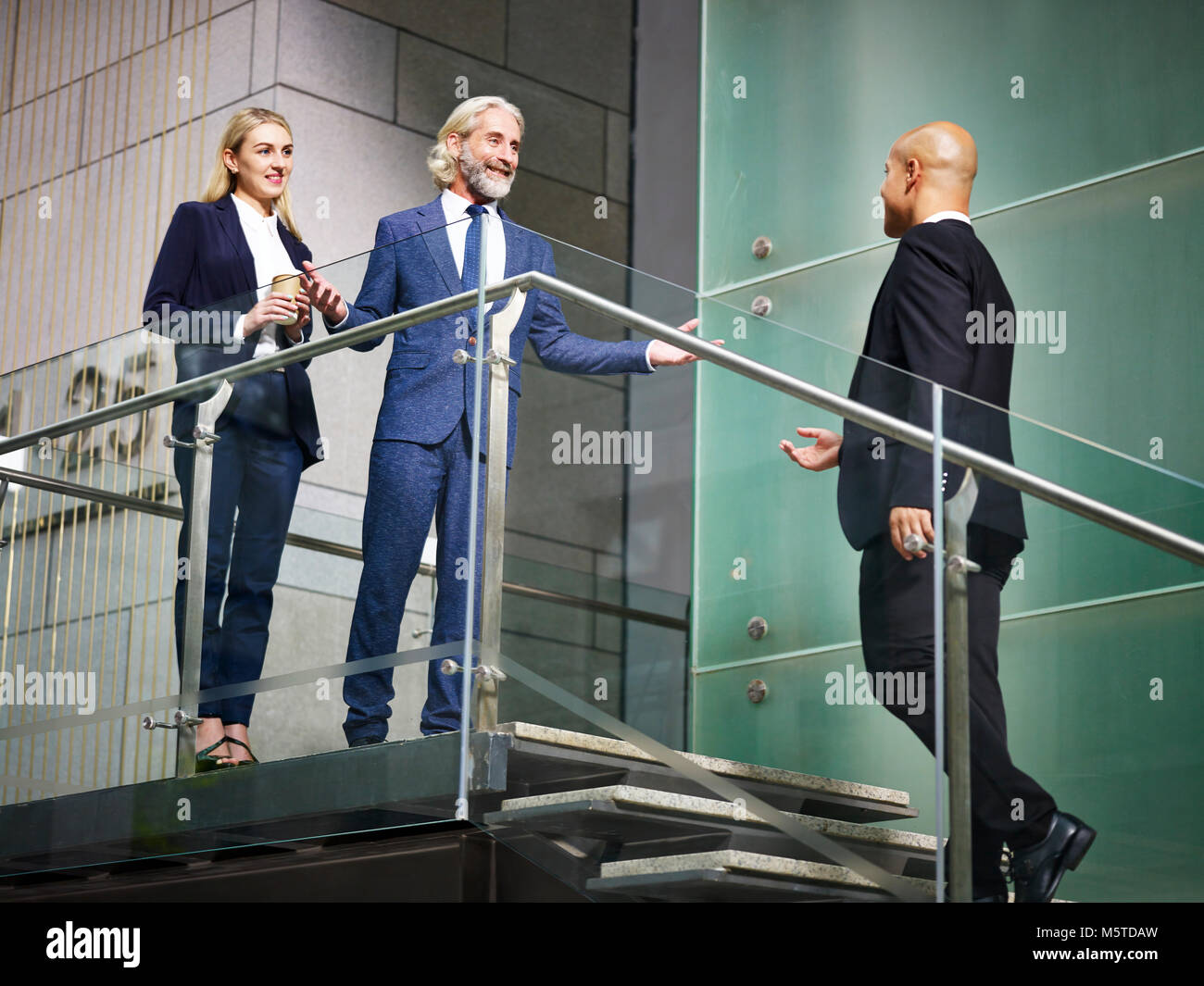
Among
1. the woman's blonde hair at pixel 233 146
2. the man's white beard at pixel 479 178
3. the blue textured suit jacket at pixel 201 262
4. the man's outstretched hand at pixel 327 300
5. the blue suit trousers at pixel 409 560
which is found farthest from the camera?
the woman's blonde hair at pixel 233 146

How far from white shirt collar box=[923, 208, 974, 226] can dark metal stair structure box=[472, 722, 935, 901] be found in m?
1.44

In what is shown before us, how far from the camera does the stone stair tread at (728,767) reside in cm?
370

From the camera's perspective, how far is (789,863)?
12.3 ft

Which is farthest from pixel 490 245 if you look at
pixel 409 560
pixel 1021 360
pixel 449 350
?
pixel 1021 360

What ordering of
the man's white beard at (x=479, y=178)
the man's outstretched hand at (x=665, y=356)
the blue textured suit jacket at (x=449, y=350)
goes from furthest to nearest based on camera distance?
1. the man's white beard at (x=479, y=178)
2. the man's outstretched hand at (x=665, y=356)
3. the blue textured suit jacket at (x=449, y=350)

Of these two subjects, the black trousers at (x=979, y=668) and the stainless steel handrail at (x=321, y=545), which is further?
the stainless steel handrail at (x=321, y=545)

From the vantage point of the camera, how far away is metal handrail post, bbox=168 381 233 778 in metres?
4.29

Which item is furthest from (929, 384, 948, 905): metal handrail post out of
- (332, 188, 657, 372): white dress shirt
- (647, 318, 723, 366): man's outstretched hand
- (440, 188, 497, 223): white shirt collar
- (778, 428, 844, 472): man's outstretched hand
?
(440, 188, 497, 223): white shirt collar

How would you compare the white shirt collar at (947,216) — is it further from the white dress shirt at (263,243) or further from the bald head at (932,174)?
the white dress shirt at (263,243)

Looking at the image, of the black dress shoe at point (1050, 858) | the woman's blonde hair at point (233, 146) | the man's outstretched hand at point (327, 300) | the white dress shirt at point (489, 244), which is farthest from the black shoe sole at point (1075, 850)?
the woman's blonde hair at point (233, 146)

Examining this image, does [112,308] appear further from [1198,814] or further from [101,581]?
[1198,814]

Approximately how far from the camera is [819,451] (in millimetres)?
3941

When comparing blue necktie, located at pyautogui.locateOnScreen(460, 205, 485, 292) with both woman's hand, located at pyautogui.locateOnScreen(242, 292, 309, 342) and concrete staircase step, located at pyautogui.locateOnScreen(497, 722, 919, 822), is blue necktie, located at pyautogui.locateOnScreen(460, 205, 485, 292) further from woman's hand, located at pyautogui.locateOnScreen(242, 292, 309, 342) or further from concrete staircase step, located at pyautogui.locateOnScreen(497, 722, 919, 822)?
concrete staircase step, located at pyautogui.locateOnScreen(497, 722, 919, 822)
